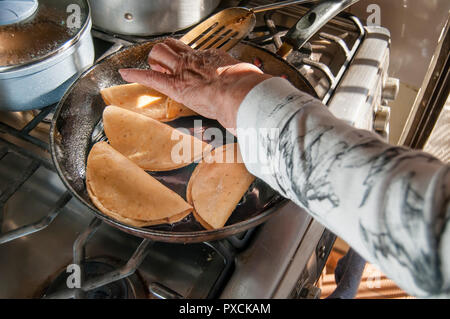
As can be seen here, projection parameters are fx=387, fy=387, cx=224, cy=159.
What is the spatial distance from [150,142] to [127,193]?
0.45 feet

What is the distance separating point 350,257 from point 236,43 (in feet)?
1.61

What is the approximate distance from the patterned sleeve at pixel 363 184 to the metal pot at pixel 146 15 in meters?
0.47

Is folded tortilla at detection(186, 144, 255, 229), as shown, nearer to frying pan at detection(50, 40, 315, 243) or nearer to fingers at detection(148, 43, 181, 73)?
frying pan at detection(50, 40, 315, 243)

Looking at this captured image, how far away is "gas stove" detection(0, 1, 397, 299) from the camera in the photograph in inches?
22.7

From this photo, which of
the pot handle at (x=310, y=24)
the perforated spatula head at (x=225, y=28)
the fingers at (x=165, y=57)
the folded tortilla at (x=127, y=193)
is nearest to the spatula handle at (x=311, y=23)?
the pot handle at (x=310, y=24)

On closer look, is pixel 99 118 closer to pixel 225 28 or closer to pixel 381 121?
pixel 225 28

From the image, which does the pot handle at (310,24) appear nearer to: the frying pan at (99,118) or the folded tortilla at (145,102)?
the frying pan at (99,118)

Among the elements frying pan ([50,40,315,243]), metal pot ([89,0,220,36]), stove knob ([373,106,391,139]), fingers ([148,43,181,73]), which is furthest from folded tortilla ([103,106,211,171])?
stove knob ([373,106,391,139])

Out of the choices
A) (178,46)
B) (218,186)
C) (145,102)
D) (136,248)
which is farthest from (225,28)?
(136,248)

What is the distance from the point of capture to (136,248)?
659mm

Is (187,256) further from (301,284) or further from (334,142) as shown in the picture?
(334,142)

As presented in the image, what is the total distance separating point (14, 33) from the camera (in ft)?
2.27

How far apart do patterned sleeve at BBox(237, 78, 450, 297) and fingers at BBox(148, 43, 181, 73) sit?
26 cm
